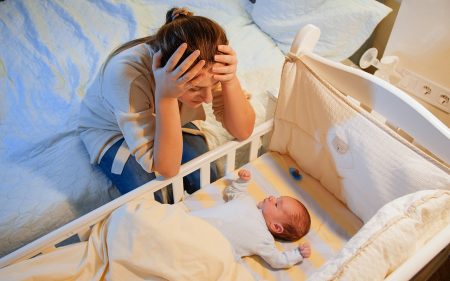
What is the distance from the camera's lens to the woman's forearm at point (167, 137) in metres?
0.80

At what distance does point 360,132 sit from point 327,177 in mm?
228

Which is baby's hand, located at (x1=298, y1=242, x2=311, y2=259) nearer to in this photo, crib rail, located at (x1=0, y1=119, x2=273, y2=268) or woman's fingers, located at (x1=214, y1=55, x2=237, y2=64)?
crib rail, located at (x1=0, y1=119, x2=273, y2=268)

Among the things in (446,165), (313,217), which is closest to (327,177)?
(313,217)

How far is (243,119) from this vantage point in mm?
988

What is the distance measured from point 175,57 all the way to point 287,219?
565 millimetres

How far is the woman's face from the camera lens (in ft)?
2.46

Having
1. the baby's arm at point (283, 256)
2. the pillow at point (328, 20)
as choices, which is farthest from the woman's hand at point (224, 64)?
the pillow at point (328, 20)

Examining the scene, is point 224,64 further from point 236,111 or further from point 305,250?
point 305,250

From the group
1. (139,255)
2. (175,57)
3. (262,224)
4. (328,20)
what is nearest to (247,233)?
(262,224)

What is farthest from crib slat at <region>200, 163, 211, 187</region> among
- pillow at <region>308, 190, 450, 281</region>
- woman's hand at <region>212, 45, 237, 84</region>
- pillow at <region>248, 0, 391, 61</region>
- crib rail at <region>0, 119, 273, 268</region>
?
pillow at <region>248, 0, 391, 61</region>

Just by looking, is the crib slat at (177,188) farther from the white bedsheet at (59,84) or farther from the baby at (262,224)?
the white bedsheet at (59,84)

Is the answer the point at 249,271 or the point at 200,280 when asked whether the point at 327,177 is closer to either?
the point at 249,271

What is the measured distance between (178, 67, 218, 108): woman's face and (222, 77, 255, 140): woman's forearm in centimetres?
11

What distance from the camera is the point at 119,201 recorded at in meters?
0.87
